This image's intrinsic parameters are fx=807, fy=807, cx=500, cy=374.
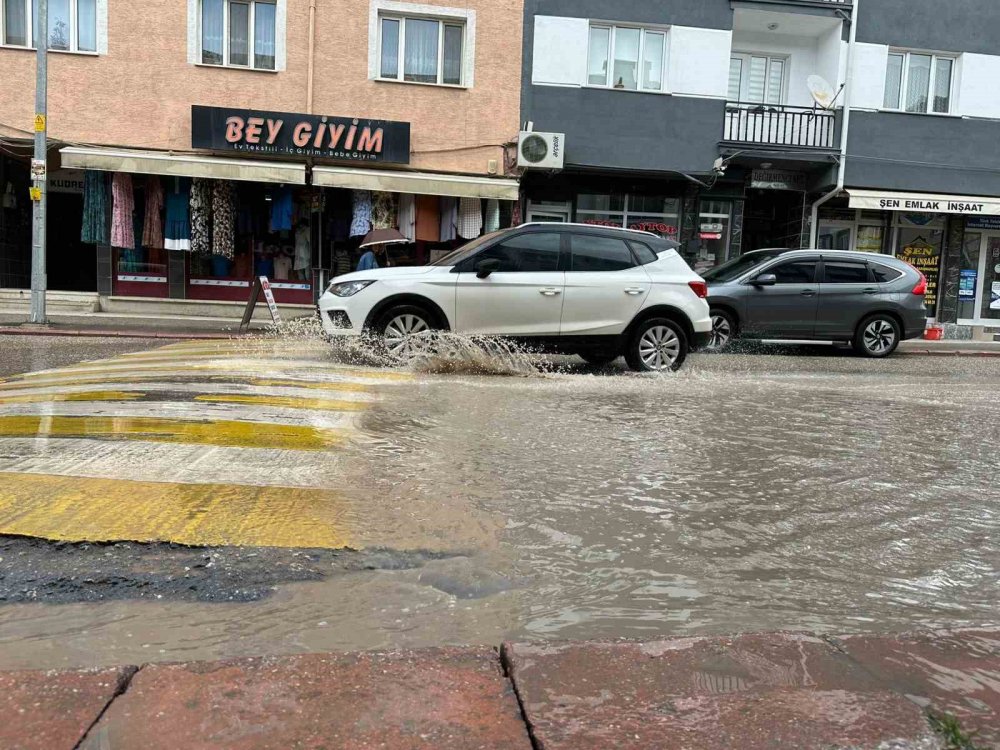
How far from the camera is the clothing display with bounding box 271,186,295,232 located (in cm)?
1597

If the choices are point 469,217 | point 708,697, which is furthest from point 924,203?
point 708,697

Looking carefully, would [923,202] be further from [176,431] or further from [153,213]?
[176,431]

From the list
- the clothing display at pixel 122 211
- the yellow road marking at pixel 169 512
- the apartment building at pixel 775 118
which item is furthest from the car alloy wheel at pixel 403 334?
the clothing display at pixel 122 211

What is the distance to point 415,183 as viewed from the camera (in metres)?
15.5

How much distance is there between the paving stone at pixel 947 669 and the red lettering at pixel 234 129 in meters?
15.5

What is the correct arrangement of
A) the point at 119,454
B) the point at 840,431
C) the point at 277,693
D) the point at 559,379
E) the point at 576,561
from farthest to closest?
1. the point at 559,379
2. the point at 840,431
3. the point at 119,454
4. the point at 576,561
5. the point at 277,693

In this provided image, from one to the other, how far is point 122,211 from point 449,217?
6277mm

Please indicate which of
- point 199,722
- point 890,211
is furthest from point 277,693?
point 890,211

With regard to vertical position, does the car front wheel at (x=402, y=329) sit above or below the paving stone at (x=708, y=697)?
above

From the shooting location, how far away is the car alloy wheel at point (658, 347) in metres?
9.05

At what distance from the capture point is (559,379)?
27.2 feet

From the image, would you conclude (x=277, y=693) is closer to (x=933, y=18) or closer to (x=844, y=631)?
(x=844, y=631)

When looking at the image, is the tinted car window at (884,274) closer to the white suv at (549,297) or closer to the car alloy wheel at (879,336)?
the car alloy wheel at (879,336)

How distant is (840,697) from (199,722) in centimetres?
158
